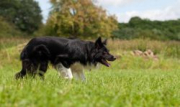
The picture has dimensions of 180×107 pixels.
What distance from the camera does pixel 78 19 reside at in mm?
33969

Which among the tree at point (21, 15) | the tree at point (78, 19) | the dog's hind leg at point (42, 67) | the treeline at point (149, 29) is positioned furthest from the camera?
the tree at point (21, 15)

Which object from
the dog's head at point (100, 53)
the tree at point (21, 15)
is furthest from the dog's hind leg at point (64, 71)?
the tree at point (21, 15)

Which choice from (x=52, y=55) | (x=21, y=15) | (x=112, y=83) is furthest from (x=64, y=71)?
(x=21, y=15)

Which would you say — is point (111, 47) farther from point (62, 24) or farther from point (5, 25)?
point (5, 25)

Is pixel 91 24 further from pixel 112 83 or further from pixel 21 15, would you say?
pixel 21 15

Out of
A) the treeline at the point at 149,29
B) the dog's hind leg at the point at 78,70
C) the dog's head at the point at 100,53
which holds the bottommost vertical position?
the treeline at the point at 149,29

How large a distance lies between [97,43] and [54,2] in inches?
1071

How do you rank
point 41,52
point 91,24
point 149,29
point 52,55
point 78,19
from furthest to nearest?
point 149,29 < point 91,24 < point 78,19 < point 52,55 < point 41,52

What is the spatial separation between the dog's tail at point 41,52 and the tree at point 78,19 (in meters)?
25.9

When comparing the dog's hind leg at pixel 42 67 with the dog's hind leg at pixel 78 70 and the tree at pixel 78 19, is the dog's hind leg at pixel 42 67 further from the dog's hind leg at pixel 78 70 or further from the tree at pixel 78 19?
the tree at pixel 78 19

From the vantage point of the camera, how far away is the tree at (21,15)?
204 feet

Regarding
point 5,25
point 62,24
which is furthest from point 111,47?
point 5,25

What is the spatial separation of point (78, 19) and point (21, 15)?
3250cm

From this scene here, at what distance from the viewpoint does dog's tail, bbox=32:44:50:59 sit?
7.08 m
